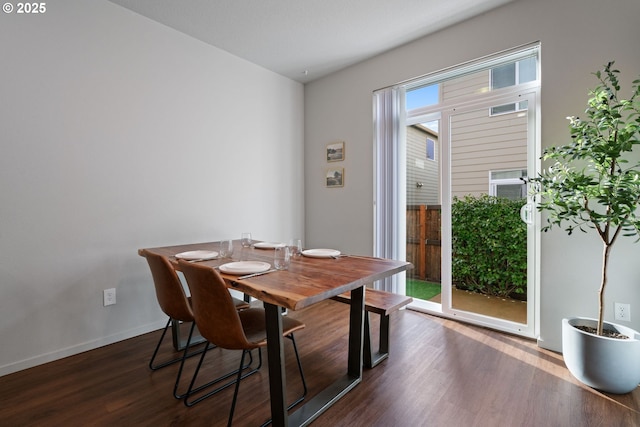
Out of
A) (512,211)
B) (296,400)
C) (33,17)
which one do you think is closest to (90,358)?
(296,400)

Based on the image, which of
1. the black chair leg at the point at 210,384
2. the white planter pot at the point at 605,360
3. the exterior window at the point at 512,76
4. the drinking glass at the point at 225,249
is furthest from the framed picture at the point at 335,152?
the white planter pot at the point at 605,360

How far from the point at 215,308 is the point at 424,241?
8.24 ft

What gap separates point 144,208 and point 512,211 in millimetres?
3385

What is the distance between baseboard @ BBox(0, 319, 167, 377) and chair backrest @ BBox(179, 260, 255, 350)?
5.04ft

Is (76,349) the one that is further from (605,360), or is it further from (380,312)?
(605,360)

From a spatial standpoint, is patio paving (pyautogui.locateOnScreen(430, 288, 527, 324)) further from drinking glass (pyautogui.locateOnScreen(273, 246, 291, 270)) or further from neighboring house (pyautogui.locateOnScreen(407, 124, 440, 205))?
drinking glass (pyautogui.locateOnScreen(273, 246, 291, 270))

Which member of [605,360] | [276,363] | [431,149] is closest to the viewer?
[276,363]

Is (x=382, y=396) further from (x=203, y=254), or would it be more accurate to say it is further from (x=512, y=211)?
(x=512, y=211)

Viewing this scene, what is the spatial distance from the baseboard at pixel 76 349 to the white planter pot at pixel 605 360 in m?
3.30

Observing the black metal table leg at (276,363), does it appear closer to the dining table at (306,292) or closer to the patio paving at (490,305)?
the dining table at (306,292)

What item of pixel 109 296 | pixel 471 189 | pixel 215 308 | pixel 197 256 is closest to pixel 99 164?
pixel 109 296

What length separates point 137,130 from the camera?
2.68 metres

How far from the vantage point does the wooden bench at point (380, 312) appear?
215 centimetres

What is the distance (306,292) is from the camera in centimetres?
134
